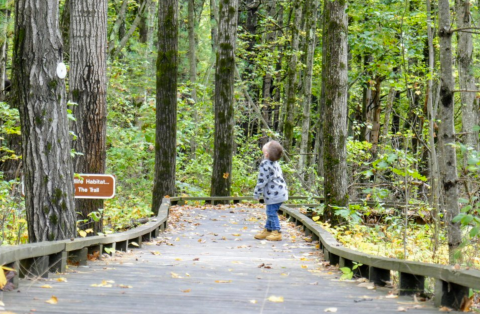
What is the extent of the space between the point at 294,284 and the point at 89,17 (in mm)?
5637

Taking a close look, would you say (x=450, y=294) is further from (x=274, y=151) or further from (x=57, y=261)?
(x=274, y=151)

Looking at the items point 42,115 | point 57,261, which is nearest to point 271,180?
point 42,115

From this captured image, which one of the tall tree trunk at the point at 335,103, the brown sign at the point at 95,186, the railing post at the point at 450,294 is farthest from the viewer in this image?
the tall tree trunk at the point at 335,103

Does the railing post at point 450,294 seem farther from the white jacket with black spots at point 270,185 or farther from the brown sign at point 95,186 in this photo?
the white jacket with black spots at point 270,185

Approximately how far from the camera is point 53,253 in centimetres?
625

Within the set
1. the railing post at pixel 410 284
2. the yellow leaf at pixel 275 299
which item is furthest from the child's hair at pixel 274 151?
the yellow leaf at pixel 275 299

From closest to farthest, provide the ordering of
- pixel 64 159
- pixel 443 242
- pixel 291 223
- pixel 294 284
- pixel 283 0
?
pixel 294 284, pixel 64 159, pixel 443 242, pixel 291 223, pixel 283 0

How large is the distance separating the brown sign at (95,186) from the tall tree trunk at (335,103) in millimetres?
5286

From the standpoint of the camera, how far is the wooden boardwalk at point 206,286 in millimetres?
4723

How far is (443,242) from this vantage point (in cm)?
1220

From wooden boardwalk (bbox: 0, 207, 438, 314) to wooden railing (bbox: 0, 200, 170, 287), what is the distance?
150 millimetres

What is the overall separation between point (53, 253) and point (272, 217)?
5.95 metres

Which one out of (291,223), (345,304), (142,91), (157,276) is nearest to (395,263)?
(345,304)

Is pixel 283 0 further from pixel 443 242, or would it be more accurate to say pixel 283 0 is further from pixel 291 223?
pixel 443 242
